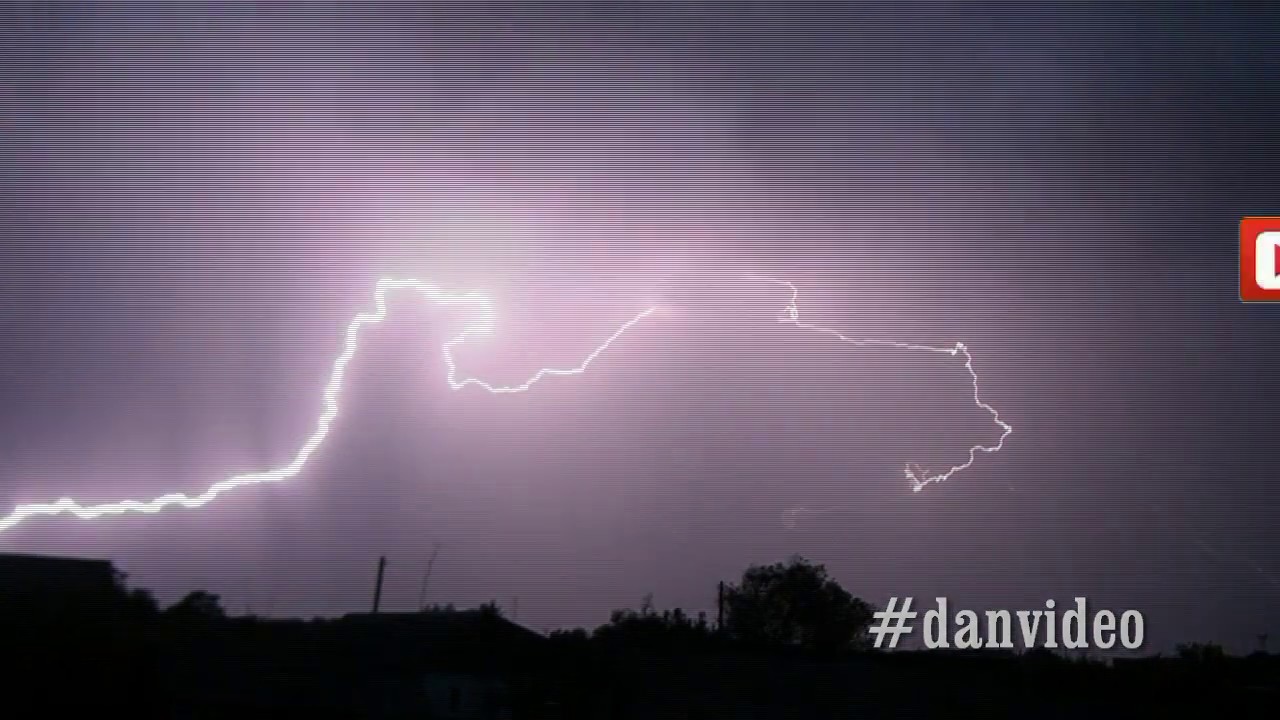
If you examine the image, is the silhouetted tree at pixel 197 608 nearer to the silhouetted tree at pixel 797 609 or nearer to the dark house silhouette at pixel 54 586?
the dark house silhouette at pixel 54 586

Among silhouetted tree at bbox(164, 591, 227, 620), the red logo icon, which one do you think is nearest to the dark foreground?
silhouetted tree at bbox(164, 591, 227, 620)

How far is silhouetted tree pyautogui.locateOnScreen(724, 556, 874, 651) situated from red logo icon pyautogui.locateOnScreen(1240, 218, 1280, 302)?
972 inches

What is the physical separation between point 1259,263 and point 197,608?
1644 centimetres

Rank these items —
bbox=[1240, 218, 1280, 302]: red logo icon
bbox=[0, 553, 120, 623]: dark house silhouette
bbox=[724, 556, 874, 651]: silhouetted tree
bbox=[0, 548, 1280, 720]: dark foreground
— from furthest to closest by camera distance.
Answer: bbox=[724, 556, 874, 651]: silhouetted tree, bbox=[0, 553, 120, 623]: dark house silhouette, bbox=[0, 548, 1280, 720]: dark foreground, bbox=[1240, 218, 1280, 302]: red logo icon

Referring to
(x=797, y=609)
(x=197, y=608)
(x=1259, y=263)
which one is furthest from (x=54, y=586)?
(x=797, y=609)

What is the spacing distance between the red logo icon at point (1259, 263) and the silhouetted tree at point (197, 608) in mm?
15839

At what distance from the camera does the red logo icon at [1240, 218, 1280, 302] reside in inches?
570

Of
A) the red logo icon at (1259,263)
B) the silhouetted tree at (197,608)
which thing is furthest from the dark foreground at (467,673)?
the red logo icon at (1259,263)

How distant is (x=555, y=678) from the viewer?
20.0m

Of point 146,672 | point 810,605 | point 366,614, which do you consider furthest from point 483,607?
point 810,605

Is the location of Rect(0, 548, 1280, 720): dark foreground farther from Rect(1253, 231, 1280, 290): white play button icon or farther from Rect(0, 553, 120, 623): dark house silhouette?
Rect(1253, 231, 1280, 290): white play button icon

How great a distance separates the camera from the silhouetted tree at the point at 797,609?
127ft

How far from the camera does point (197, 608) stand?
65.0 feet

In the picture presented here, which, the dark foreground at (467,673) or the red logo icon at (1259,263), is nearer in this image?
the red logo icon at (1259,263)
